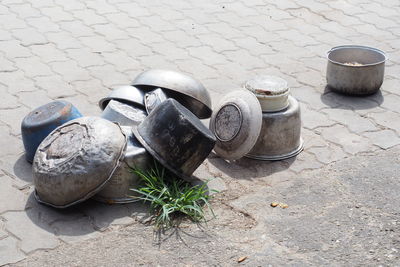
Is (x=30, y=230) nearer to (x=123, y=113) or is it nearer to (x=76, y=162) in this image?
(x=76, y=162)

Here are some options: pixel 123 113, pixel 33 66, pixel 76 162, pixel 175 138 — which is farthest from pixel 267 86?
pixel 33 66

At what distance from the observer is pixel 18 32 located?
7.56 m

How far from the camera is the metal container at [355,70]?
625 cm

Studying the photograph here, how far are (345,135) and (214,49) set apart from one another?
2.18 metres

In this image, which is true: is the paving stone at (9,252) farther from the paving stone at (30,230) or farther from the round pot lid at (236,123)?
the round pot lid at (236,123)

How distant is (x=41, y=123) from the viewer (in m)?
4.93

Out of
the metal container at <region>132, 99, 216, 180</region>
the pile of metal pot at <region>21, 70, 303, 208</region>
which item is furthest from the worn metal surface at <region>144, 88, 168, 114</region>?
the metal container at <region>132, 99, 216, 180</region>

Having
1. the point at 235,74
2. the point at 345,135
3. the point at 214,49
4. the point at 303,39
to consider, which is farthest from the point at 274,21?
the point at 345,135

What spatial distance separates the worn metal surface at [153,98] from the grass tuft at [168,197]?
52 cm

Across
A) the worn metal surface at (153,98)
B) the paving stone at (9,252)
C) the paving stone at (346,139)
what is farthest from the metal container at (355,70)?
the paving stone at (9,252)

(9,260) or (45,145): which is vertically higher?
(45,145)

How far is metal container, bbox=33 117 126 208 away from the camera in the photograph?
4.39m

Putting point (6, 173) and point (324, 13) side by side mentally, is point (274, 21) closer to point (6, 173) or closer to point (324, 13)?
point (324, 13)

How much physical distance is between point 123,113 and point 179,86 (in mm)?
482
